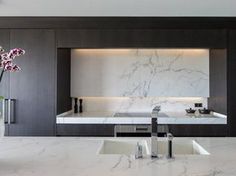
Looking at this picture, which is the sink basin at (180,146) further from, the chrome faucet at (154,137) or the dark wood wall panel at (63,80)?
the dark wood wall panel at (63,80)

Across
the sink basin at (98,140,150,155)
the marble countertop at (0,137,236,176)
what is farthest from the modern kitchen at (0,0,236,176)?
the marble countertop at (0,137,236,176)

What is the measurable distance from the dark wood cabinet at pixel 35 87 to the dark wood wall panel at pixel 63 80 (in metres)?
0.09

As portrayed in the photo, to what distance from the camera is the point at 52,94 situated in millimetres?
3670

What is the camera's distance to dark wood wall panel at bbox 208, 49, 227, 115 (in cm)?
366

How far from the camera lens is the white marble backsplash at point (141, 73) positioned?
417cm

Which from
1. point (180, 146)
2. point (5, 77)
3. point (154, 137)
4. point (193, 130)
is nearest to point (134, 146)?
point (180, 146)

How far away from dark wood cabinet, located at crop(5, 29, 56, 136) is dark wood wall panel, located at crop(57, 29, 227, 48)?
24 cm

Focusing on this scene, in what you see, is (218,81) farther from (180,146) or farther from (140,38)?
(180,146)

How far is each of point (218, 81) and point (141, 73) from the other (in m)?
1.07

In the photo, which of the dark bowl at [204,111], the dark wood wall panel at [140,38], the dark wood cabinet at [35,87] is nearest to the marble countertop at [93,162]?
the dark wood cabinet at [35,87]

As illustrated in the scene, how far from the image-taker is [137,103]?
4.34m

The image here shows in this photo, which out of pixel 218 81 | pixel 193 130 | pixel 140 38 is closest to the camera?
pixel 193 130

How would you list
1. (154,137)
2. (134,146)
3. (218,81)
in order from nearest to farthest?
1. (154,137)
2. (134,146)
3. (218,81)
